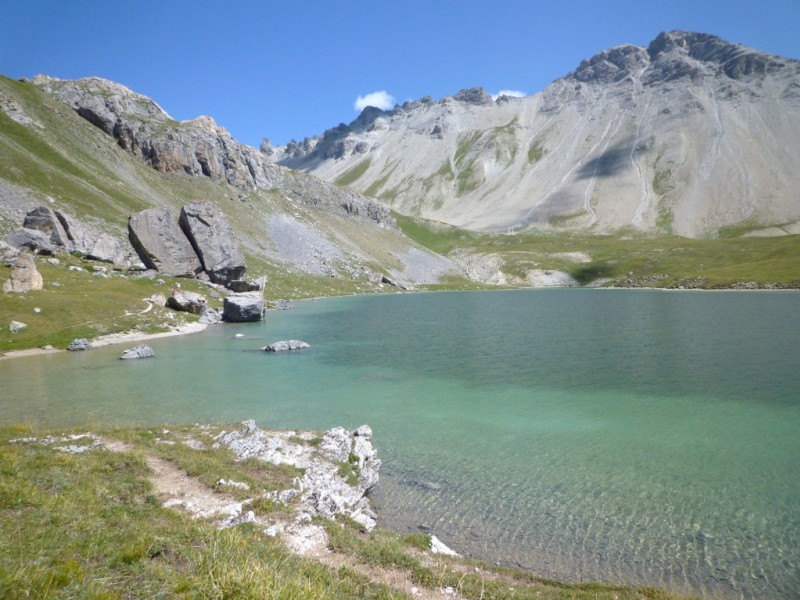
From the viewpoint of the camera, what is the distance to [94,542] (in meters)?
8.83

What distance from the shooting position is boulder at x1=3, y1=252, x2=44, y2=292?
55.4 m

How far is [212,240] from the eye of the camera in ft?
313

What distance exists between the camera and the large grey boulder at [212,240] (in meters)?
94.6

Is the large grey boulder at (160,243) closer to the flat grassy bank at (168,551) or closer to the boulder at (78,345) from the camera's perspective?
the boulder at (78,345)

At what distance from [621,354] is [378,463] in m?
34.3

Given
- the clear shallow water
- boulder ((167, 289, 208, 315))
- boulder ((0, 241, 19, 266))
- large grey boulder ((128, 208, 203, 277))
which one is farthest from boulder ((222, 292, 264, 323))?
boulder ((0, 241, 19, 266))

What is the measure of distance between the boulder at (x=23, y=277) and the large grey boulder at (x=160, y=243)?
2836 centimetres

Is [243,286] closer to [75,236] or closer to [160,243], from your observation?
[160,243]

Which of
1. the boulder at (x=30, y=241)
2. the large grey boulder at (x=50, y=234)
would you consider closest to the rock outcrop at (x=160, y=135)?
the large grey boulder at (x=50, y=234)

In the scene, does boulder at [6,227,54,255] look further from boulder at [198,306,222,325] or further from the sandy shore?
the sandy shore

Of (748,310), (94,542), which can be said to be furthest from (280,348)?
(748,310)

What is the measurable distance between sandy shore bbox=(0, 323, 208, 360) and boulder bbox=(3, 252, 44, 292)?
42.1 ft

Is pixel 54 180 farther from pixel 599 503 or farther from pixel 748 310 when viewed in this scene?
pixel 748 310

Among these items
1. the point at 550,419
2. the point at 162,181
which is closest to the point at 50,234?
the point at 162,181
